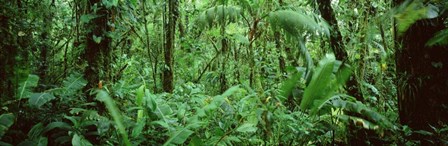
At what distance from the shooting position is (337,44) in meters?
3.75

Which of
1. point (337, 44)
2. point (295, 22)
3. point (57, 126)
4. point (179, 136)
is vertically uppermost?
point (295, 22)

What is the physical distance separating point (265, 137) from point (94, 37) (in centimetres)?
Result: 166

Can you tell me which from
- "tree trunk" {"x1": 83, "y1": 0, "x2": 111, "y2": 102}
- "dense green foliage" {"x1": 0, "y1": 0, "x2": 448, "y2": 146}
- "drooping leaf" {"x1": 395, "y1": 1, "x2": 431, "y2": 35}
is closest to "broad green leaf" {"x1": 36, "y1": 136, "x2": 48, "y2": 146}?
"dense green foliage" {"x1": 0, "y1": 0, "x2": 448, "y2": 146}

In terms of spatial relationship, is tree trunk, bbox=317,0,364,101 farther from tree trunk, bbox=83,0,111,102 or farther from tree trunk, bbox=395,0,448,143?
tree trunk, bbox=83,0,111,102

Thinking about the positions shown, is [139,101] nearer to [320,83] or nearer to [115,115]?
[115,115]

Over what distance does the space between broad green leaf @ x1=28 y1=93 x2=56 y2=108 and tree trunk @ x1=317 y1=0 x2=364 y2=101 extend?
2.73m

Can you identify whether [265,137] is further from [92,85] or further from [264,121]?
[92,85]

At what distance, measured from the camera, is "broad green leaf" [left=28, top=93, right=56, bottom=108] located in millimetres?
2484

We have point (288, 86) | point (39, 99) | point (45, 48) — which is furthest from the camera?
point (45, 48)

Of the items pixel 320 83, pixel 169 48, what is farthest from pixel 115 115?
pixel 169 48

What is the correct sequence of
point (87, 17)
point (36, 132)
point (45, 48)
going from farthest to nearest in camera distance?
point (45, 48) → point (87, 17) → point (36, 132)

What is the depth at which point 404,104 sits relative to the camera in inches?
126

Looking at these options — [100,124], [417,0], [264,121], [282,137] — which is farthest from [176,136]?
[417,0]

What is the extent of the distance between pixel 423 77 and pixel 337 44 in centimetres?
95
